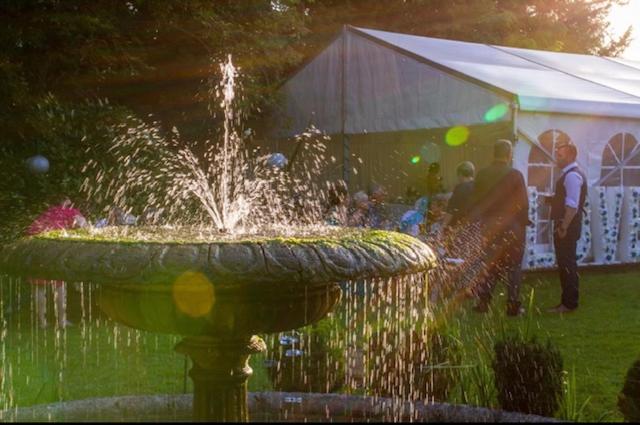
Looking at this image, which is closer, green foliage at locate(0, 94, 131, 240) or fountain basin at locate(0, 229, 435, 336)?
fountain basin at locate(0, 229, 435, 336)

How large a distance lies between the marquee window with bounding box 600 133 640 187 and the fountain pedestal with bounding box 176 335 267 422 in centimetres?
1003

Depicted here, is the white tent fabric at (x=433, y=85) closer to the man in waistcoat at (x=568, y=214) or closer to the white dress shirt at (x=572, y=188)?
the man in waistcoat at (x=568, y=214)

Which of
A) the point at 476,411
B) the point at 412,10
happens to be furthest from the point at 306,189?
the point at 412,10

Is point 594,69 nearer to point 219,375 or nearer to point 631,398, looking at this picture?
point 631,398

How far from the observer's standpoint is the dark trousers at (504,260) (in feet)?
28.2

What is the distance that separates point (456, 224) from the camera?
8961 mm

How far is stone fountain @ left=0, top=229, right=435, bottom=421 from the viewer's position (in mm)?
3258

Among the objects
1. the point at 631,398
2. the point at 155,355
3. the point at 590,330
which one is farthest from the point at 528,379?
the point at 590,330

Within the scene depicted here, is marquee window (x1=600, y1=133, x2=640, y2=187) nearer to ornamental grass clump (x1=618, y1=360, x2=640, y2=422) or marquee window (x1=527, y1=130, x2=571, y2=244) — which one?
marquee window (x1=527, y1=130, x2=571, y2=244)

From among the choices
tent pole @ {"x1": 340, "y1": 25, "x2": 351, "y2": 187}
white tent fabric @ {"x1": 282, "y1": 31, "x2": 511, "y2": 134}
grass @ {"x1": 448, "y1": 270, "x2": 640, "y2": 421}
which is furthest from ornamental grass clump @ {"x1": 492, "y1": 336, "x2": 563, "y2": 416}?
tent pole @ {"x1": 340, "y1": 25, "x2": 351, "y2": 187}

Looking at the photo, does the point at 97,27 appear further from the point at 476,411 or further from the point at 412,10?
the point at 412,10

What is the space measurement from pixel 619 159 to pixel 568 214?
4.68 meters

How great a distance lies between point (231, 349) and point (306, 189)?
1190 cm

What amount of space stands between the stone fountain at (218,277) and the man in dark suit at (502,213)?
472 cm
